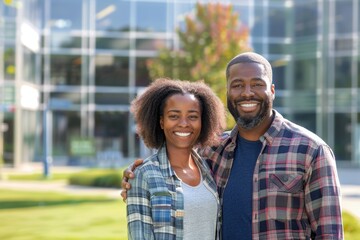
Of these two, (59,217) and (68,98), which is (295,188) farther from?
(68,98)

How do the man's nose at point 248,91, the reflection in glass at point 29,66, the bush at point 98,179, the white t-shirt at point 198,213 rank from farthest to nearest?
the reflection in glass at point 29,66 < the bush at point 98,179 < the man's nose at point 248,91 < the white t-shirt at point 198,213

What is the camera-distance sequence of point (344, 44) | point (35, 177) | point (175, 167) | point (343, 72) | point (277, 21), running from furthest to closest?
point (277, 21)
point (343, 72)
point (344, 44)
point (35, 177)
point (175, 167)

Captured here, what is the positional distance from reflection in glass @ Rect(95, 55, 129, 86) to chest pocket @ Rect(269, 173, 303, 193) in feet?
86.9

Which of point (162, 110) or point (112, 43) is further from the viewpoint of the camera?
point (112, 43)

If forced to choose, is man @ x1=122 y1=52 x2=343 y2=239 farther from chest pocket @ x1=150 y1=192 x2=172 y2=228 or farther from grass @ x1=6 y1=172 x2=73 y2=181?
grass @ x1=6 y1=172 x2=73 y2=181

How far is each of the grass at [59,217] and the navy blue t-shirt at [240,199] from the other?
5787 millimetres

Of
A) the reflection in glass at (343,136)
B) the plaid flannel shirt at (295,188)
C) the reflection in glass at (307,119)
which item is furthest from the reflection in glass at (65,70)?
the plaid flannel shirt at (295,188)

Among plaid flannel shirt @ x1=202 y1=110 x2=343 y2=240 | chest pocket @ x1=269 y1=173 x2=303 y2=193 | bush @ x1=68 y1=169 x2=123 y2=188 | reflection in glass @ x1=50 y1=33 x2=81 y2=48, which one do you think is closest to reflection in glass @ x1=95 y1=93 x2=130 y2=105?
reflection in glass @ x1=50 y1=33 x2=81 y2=48

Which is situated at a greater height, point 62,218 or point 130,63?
point 130,63

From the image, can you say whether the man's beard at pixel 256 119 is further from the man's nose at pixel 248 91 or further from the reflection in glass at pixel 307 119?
the reflection in glass at pixel 307 119

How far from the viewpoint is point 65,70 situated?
29422mm

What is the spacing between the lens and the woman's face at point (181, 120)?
3.48 meters

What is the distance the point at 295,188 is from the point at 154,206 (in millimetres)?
750

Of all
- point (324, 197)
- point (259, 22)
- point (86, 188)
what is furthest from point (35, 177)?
point (324, 197)
